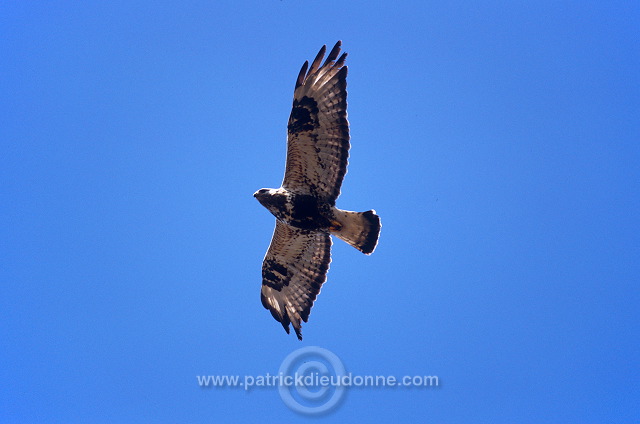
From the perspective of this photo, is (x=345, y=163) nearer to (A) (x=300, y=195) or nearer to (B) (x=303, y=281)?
(A) (x=300, y=195)

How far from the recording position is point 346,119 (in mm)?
9359

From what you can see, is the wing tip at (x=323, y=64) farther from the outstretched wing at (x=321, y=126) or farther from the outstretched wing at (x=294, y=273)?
the outstretched wing at (x=294, y=273)

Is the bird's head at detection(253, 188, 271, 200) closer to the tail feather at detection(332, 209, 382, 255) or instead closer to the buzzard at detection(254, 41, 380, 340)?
the buzzard at detection(254, 41, 380, 340)

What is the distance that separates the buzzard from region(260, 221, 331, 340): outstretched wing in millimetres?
23

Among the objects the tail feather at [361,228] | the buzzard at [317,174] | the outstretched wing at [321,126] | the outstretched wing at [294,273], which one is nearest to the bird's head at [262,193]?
the buzzard at [317,174]

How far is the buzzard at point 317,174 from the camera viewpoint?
9289mm

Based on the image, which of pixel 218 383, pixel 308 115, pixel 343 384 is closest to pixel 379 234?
pixel 308 115

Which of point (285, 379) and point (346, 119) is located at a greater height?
point (346, 119)

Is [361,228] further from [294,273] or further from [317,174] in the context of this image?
[294,273]

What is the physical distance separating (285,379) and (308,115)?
4711mm

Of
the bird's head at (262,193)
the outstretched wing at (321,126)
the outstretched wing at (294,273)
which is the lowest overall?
the outstretched wing at (294,273)

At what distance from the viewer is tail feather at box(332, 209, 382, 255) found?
31.6 ft

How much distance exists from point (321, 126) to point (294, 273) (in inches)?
103

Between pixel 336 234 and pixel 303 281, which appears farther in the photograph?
pixel 303 281
